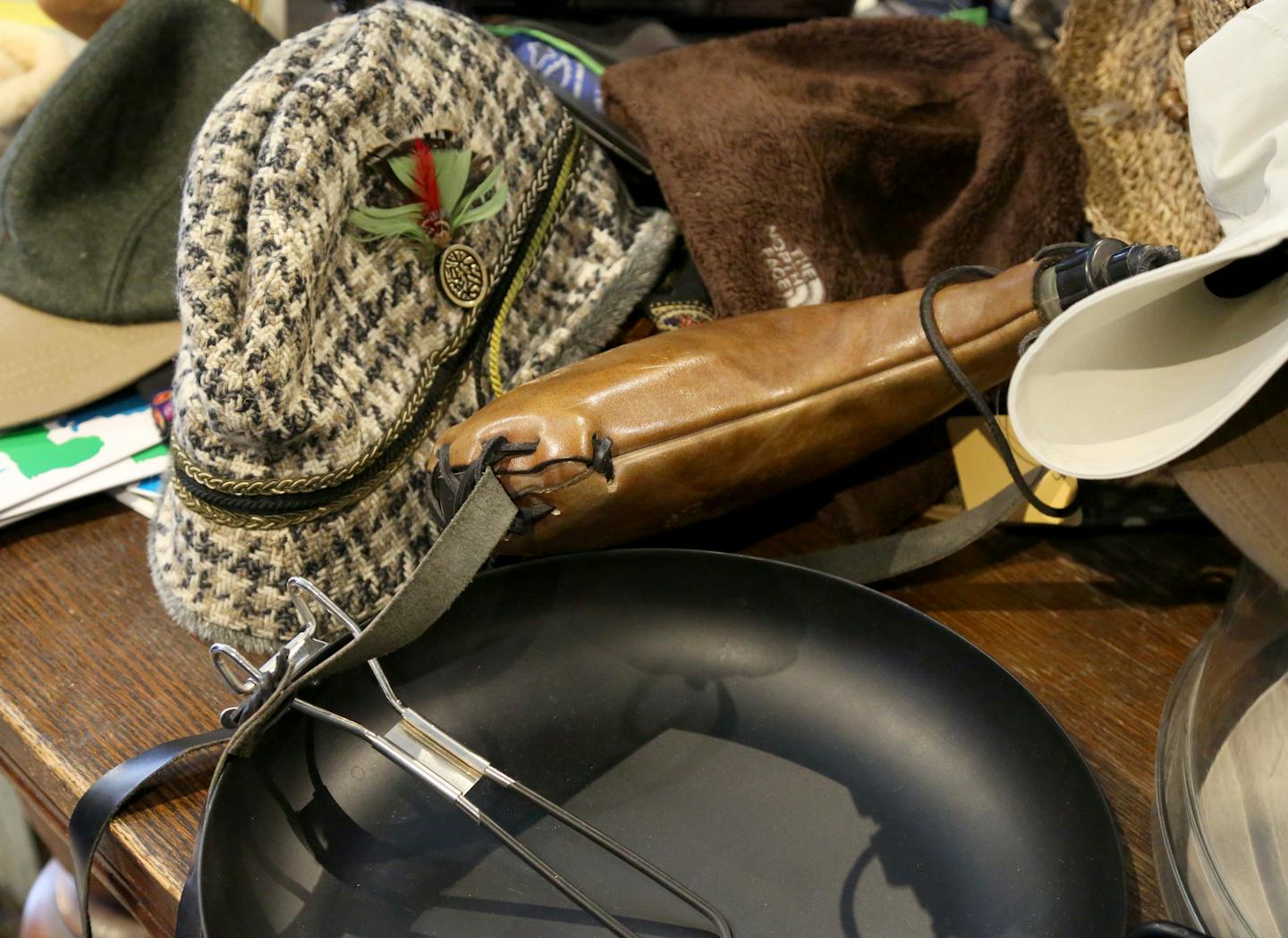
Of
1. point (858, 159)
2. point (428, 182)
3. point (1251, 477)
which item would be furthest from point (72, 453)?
point (1251, 477)

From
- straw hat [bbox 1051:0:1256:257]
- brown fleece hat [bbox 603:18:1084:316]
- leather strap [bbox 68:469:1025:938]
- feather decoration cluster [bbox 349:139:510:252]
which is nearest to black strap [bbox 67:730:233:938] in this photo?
leather strap [bbox 68:469:1025:938]

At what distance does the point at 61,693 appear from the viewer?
1.58 feet

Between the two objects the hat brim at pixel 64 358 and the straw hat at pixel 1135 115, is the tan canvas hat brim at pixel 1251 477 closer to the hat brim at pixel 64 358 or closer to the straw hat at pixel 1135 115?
the straw hat at pixel 1135 115

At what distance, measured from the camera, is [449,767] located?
0.39 m

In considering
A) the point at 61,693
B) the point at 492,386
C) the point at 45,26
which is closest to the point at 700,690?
the point at 492,386

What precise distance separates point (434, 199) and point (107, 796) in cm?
31

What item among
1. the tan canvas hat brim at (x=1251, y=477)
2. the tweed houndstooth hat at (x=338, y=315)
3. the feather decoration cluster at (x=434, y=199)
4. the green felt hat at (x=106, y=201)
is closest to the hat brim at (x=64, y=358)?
the green felt hat at (x=106, y=201)

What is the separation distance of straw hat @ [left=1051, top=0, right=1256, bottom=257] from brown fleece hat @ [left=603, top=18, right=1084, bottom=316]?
0.09 feet

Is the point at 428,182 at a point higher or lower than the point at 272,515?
higher

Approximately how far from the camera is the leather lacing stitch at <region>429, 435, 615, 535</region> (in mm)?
419

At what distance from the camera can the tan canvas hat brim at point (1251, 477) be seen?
0.38 meters

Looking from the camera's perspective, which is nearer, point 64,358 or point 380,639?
point 380,639

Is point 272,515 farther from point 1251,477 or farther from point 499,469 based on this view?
point 1251,477

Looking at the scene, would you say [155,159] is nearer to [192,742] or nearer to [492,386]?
[492,386]
